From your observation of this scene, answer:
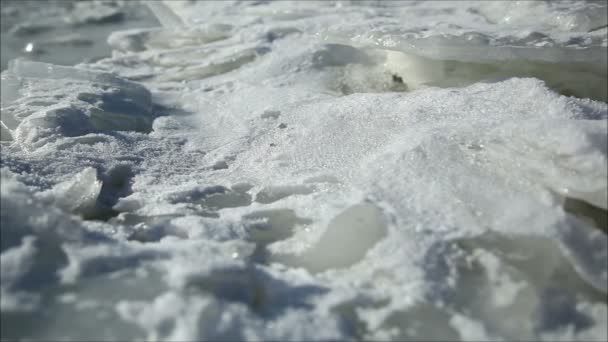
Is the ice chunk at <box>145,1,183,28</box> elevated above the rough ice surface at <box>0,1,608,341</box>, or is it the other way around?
the rough ice surface at <box>0,1,608,341</box>

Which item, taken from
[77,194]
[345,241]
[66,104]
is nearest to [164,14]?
[66,104]

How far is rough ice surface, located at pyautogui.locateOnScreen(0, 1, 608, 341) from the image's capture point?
116cm

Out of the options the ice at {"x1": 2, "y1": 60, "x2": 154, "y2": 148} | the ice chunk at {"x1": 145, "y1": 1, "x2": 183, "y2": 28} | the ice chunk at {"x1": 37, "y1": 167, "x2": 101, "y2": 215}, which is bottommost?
the ice chunk at {"x1": 145, "y1": 1, "x2": 183, "y2": 28}

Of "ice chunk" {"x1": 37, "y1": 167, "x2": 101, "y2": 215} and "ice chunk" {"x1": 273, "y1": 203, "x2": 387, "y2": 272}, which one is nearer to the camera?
"ice chunk" {"x1": 273, "y1": 203, "x2": 387, "y2": 272}

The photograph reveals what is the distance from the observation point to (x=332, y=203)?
4.86 ft

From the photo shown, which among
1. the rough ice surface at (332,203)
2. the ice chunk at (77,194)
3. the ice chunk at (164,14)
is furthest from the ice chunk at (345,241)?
the ice chunk at (164,14)

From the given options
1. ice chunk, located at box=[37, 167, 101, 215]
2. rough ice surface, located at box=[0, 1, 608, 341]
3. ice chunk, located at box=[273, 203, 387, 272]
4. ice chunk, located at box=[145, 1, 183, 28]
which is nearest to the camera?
rough ice surface, located at box=[0, 1, 608, 341]

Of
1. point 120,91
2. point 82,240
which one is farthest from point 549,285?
point 120,91

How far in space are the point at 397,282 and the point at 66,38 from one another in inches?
129

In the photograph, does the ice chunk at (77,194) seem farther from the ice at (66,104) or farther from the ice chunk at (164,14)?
the ice chunk at (164,14)

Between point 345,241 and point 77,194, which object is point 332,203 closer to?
point 345,241

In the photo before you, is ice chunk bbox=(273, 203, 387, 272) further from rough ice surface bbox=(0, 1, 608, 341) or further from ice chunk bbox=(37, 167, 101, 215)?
ice chunk bbox=(37, 167, 101, 215)

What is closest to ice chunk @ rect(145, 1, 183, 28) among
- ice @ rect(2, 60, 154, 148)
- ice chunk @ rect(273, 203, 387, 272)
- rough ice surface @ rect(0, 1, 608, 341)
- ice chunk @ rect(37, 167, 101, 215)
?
ice @ rect(2, 60, 154, 148)

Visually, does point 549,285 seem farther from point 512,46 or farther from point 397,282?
point 512,46
